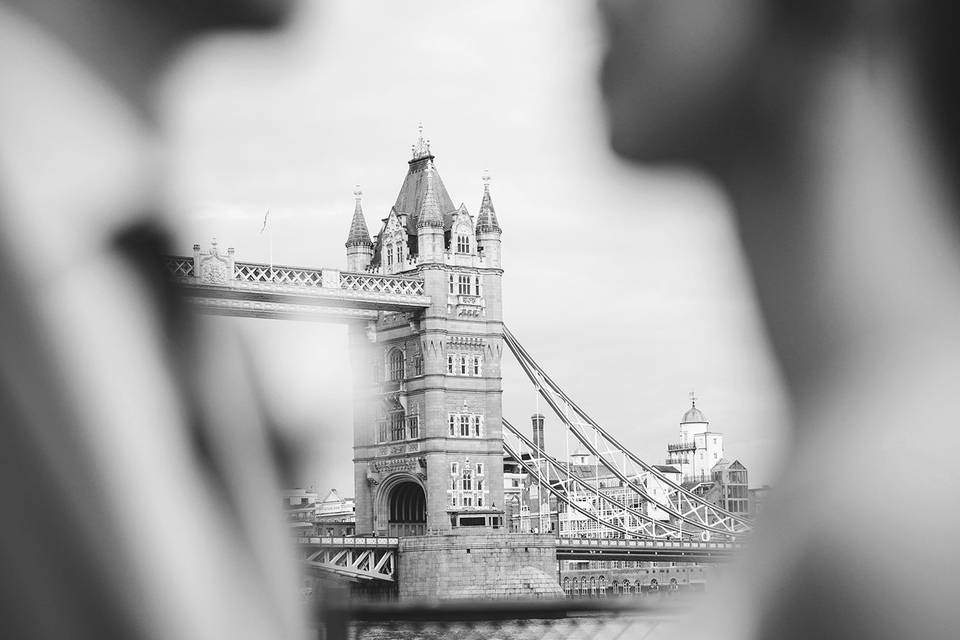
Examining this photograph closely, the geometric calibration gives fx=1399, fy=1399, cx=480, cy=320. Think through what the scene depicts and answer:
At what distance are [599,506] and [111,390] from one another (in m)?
35.2

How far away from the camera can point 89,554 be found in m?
0.80

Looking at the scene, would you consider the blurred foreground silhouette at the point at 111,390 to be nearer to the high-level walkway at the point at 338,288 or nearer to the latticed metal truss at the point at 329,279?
the high-level walkway at the point at 338,288

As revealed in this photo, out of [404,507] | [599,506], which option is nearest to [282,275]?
[404,507]

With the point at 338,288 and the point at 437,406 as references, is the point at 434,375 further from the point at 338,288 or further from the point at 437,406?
the point at 338,288

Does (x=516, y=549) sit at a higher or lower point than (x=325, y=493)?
higher

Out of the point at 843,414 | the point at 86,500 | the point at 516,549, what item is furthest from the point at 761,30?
the point at 516,549

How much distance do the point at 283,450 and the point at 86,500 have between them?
6.2 inches

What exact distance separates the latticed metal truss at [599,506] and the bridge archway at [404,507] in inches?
97.8

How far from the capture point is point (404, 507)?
97.2 feet

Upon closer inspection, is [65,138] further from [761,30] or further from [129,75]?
[761,30]

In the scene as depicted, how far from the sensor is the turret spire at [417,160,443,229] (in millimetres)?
28281

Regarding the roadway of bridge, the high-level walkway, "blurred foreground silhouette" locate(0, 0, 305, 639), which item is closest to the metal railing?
"blurred foreground silhouette" locate(0, 0, 305, 639)

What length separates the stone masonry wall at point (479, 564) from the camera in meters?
26.6

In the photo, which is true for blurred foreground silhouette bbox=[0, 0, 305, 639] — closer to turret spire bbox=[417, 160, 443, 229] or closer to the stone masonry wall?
the stone masonry wall
